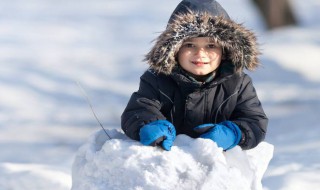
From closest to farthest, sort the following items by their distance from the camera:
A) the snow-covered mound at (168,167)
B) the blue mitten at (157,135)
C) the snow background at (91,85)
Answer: the snow-covered mound at (168,167) < the blue mitten at (157,135) < the snow background at (91,85)

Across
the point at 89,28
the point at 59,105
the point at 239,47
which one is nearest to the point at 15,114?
the point at 59,105

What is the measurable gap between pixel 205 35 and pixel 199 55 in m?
0.10

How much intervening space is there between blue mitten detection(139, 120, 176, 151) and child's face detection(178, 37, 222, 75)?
1.27 ft

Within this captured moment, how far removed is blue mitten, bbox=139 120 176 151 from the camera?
373 cm

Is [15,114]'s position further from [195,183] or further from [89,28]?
[89,28]

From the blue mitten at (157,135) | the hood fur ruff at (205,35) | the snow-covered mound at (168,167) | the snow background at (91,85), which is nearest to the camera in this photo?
the snow-covered mound at (168,167)

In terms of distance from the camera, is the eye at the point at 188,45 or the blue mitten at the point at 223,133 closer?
the blue mitten at the point at 223,133

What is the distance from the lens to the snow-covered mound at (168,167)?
143 inches

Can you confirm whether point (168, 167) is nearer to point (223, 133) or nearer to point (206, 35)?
point (223, 133)

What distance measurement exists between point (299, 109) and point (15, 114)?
379 cm

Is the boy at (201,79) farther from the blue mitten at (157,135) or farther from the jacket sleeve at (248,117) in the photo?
the blue mitten at (157,135)

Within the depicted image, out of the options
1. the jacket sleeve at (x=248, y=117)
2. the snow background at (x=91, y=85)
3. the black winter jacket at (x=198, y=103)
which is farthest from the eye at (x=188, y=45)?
the snow background at (x=91, y=85)

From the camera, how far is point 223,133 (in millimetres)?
3838

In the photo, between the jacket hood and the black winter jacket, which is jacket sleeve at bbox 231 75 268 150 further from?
the jacket hood
